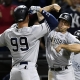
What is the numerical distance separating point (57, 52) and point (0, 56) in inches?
95.4

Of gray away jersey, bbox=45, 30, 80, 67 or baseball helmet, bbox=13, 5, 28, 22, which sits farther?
gray away jersey, bbox=45, 30, 80, 67

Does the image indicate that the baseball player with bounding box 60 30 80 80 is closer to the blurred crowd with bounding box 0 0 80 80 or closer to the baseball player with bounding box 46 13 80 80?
the baseball player with bounding box 46 13 80 80

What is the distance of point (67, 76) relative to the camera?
17.2ft

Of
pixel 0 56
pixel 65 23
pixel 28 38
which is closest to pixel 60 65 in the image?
pixel 65 23

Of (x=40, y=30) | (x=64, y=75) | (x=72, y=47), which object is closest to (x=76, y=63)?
(x=64, y=75)

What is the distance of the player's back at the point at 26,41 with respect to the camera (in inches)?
178

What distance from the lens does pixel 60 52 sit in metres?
5.19

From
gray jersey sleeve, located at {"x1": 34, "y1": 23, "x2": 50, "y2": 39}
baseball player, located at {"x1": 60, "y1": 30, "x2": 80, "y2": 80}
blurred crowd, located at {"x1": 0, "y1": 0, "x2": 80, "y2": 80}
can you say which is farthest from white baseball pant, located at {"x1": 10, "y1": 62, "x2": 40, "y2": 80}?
blurred crowd, located at {"x1": 0, "y1": 0, "x2": 80, "y2": 80}

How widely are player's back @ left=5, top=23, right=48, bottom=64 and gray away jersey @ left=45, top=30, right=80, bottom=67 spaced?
70 cm

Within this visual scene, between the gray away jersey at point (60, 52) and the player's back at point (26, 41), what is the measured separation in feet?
2.30

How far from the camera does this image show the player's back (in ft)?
14.8

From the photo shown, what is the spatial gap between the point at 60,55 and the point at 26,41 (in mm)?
854

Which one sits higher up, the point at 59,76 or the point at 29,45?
the point at 29,45

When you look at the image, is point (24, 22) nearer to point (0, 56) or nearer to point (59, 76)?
point (59, 76)
